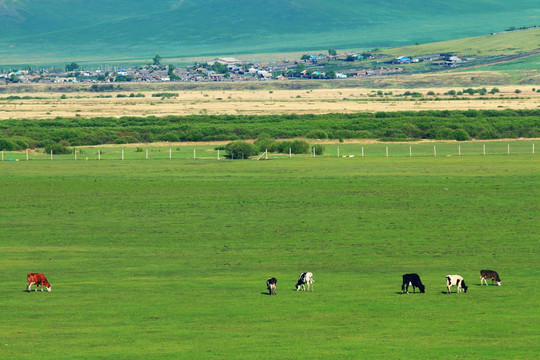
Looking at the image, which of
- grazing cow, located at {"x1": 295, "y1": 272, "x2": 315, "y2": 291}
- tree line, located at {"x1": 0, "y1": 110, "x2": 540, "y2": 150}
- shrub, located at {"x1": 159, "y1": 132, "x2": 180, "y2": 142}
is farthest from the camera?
shrub, located at {"x1": 159, "y1": 132, "x2": 180, "y2": 142}

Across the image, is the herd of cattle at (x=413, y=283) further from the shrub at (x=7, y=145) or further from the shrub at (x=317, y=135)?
the shrub at (x=317, y=135)

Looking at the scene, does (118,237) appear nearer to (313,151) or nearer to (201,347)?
(201,347)

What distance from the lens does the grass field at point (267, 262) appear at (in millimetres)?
20094

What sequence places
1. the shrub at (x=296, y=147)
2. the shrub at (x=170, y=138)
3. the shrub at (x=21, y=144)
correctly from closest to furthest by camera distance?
the shrub at (x=296, y=147) < the shrub at (x=21, y=144) < the shrub at (x=170, y=138)

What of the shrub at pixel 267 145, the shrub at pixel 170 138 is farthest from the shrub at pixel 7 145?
the shrub at pixel 267 145

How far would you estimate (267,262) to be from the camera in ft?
107

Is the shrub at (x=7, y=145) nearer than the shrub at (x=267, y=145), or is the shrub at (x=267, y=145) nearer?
the shrub at (x=267, y=145)

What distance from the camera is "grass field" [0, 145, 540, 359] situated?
65.9 feet

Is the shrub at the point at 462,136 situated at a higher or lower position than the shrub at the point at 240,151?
higher

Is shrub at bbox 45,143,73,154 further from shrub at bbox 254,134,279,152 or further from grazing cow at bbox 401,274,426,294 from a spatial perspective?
grazing cow at bbox 401,274,426,294

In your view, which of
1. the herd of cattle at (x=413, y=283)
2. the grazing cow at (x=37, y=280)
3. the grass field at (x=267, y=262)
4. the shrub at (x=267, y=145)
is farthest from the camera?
the shrub at (x=267, y=145)

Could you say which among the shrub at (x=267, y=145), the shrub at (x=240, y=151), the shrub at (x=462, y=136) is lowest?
the shrub at (x=240, y=151)

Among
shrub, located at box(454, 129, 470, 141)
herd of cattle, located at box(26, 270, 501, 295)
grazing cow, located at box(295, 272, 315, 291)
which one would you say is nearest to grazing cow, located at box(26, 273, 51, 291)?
herd of cattle, located at box(26, 270, 501, 295)

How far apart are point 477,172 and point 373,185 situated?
35.9 ft
